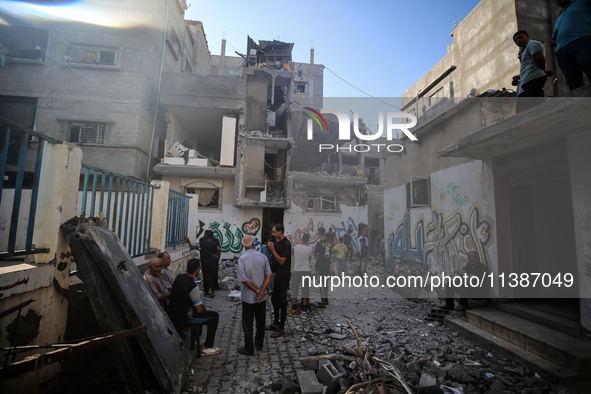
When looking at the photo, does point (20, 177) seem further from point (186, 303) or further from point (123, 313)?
point (186, 303)

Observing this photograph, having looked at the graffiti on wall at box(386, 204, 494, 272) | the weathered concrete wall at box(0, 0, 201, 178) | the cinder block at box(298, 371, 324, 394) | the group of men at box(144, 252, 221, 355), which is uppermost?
the weathered concrete wall at box(0, 0, 201, 178)

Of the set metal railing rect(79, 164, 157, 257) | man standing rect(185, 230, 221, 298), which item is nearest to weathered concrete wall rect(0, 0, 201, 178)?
man standing rect(185, 230, 221, 298)

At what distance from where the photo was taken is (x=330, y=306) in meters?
6.95

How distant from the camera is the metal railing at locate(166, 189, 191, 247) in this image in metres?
7.16

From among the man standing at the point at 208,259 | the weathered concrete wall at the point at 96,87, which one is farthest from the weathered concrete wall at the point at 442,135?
the weathered concrete wall at the point at 96,87

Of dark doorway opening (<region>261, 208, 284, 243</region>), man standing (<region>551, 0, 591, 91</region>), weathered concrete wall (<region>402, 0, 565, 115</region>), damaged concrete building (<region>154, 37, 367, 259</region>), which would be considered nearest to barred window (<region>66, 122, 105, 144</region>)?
damaged concrete building (<region>154, 37, 367, 259</region>)

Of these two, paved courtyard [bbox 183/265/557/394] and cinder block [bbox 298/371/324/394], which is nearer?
cinder block [bbox 298/371/324/394]

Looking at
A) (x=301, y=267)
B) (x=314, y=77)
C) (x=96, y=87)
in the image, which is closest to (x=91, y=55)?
(x=96, y=87)

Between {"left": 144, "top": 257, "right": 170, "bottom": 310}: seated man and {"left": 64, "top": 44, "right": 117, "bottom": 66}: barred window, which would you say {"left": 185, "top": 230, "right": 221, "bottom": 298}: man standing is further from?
{"left": 64, "top": 44, "right": 117, "bottom": 66}: barred window

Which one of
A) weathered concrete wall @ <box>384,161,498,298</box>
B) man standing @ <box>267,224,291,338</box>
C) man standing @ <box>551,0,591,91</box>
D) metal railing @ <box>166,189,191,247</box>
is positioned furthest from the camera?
metal railing @ <box>166,189,191,247</box>

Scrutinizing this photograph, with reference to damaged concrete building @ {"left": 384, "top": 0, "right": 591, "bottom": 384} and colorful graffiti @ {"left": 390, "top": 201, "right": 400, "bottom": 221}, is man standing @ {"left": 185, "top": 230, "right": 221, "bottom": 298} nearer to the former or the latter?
damaged concrete building @ {"left": 384, "top": 0, "right": 591, "bottom": 384}

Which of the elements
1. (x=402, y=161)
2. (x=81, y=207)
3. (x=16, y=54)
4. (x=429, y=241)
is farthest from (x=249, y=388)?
(x=16, y=54)

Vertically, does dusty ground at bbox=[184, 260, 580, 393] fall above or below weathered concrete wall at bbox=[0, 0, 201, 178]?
below

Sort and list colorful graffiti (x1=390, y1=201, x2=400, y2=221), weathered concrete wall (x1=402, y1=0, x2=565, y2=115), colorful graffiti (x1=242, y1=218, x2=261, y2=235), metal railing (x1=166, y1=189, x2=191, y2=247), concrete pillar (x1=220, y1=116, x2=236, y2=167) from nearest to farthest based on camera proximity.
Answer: metal railing (x1=166, y1=189, x2=191, y2=247) < weathered concrete wall (x1=402, y1=0, x2=565, y2=115) < colorful graffiti (x1=390, y1=201, x2=400, y2=221) < concrete pillar (x1=220, y1=116, x2=236, y2=167) < colorful graffiti (x1=242, y1=218, x2=261, y2=235)
